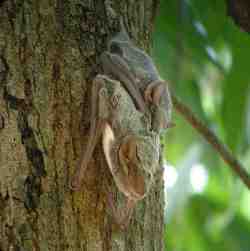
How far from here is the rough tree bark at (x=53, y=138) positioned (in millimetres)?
1830

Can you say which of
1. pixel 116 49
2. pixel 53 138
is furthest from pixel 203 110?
pixel 53 138

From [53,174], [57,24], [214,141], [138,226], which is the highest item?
[57,24]

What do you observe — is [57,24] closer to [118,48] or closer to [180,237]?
[118,48]

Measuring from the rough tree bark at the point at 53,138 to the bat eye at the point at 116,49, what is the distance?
0.05 metres

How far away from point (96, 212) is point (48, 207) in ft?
Answer: 0.47

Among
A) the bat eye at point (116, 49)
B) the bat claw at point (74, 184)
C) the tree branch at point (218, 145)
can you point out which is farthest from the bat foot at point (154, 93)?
the tree branch at point (218, 145)

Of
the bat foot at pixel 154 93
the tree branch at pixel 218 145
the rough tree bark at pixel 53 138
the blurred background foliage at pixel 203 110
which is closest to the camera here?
the rough tree bark at pixel 53 138

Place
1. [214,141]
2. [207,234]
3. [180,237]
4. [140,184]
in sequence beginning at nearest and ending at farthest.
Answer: [140,184] < [214,141] < [180,237] < [207,234]

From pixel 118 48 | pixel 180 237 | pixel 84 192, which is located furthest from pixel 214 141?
pixel 180 237

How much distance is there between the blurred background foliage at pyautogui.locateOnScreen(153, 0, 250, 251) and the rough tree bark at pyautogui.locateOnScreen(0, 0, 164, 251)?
0.47 metres

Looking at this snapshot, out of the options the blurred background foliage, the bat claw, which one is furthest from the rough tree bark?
the blurred background foliage

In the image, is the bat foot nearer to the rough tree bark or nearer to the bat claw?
the rough tree bark

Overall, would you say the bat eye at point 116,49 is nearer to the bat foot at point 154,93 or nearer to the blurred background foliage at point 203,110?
the bat foot at point 154,93

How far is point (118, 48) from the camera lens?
6.92 feet
